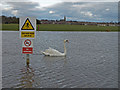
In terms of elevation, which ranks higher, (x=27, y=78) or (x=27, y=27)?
(x=27, y=27)

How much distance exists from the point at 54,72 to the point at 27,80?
212 centimetres

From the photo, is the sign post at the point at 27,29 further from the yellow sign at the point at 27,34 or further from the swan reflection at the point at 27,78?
the swan reflection at the point at 27,78

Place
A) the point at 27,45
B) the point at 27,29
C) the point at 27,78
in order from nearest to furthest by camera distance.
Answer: the point at 27,78 → the point at 27,29 → the point at 27,45

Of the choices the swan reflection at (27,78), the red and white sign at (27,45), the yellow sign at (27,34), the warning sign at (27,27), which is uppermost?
the warning sign at (27,27)

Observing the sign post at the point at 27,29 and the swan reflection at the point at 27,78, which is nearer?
the swan reflection at the point at 27,78

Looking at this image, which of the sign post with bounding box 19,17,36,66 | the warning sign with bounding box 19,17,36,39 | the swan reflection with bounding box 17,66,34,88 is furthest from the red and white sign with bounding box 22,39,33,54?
the swan reflection with bounding box 17,66,34,88

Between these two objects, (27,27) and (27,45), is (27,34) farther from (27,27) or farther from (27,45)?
(27,45)

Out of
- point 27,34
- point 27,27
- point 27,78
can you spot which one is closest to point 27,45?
point 27,34

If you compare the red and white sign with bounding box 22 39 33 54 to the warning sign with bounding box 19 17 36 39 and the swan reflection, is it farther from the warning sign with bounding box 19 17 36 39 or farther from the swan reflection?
the swan reflection

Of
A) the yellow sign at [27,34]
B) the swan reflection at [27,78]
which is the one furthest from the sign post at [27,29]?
the swan reflection at [27,78]

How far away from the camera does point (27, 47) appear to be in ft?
44.0

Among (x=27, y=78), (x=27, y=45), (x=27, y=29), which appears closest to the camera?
(x=27, y=78)

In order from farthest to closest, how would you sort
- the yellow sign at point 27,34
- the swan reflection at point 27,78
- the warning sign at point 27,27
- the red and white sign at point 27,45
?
the red and white sign at point 27,45 < the yellow sign at point 27,34 < the warning sign at point 27,27 < the swan reflection at point 27,78

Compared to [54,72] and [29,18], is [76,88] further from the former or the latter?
[29,18]
